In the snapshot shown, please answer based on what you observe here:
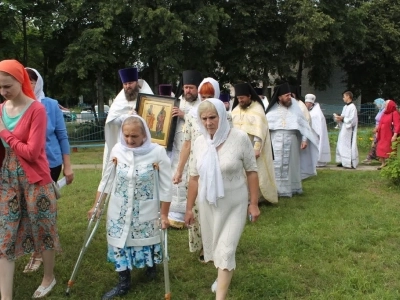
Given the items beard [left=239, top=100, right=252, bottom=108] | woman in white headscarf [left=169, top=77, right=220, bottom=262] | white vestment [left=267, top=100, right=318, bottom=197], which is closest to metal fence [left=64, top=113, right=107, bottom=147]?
white vestment [left=267, top=100, right=318, bottom=197]

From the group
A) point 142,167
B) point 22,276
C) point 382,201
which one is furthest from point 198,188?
point 382,201

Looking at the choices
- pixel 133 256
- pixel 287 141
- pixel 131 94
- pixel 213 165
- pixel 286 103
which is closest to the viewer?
pixel 213 165

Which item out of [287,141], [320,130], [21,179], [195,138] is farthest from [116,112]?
Result: [320,130]

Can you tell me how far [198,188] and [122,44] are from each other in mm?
21794

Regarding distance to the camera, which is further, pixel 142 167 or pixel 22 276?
pixel 22 276

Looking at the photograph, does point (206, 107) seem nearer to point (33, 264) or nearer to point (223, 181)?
point (223, 181)

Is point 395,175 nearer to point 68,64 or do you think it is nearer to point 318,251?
point 318,251

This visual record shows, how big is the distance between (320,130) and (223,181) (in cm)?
870

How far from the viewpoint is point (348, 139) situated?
12.6 m

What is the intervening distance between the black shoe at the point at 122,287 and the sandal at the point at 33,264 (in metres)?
1.04

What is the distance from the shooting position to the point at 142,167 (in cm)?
Result: 412

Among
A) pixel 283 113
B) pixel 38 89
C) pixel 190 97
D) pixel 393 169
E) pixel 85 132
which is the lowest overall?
pixel 393 169

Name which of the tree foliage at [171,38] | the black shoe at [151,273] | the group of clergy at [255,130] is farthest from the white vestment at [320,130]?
the tree foliage at [171,38]

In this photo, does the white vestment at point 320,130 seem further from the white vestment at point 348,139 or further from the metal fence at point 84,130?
the metal fence at point 84,130
